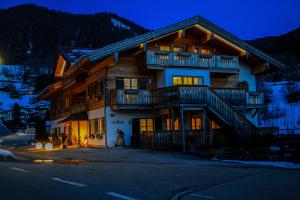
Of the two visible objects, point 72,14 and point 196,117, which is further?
point 72,14

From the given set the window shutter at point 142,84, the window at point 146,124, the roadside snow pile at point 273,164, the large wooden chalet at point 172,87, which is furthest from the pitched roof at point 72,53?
the roadside snow pile at point 273,164

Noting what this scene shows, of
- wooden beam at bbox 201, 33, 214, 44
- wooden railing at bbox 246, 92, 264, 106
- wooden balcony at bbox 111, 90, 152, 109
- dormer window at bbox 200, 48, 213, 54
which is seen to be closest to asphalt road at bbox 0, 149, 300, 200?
wooden balcony at bbox 111, 90, 152, 109

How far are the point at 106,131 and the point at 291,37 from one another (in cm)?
6343

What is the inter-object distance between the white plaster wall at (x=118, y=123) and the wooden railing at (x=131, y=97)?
985 mm

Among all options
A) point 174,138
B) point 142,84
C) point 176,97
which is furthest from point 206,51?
point 174,138

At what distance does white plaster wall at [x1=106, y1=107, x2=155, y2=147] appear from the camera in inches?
1133

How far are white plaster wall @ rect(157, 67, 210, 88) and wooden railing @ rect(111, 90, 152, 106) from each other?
176cm

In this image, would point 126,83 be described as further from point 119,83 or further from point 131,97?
point 131,97

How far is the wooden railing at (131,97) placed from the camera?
27656 millimetres

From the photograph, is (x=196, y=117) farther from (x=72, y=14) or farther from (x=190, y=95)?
(x=72, y=14)

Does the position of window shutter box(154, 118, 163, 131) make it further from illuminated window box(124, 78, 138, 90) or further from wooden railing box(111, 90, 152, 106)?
illuminated window box(124, 78, 138, 90)

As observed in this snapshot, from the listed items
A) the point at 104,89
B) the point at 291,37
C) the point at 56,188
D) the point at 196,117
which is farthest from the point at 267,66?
the point at 291,37

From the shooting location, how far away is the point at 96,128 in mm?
31688

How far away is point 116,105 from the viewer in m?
27.7
